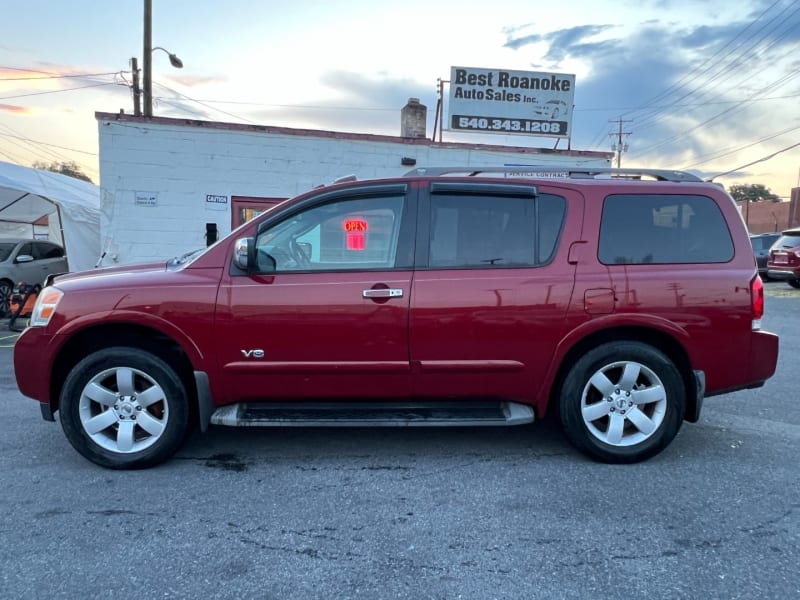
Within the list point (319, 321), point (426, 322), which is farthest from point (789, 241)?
point (319, 321)

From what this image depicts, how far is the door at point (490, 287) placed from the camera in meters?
3.67

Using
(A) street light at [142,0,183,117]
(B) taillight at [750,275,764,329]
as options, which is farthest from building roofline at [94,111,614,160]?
(B) taillight at [750,275,764,329]

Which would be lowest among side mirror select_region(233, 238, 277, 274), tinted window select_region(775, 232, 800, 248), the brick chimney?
side mirror select_region(233, 238, 277, 274)

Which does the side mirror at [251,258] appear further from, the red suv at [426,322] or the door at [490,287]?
the door at [490,287]

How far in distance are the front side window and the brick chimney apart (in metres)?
9.20

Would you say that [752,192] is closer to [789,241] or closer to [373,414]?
[789,241]

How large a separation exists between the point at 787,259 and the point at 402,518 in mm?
16792

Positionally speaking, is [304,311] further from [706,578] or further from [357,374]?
[706,578]

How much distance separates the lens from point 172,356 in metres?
3.85

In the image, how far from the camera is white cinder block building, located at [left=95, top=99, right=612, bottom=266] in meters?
10.5

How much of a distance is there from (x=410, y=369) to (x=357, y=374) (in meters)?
0.35

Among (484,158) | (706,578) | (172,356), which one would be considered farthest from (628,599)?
(484,158)

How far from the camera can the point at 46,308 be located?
12.1 ft

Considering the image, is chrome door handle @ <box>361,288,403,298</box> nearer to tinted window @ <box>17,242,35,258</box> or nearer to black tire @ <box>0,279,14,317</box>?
black tire @ <box>0,279,14,317</box>
